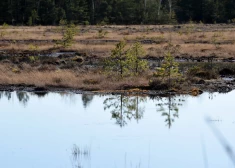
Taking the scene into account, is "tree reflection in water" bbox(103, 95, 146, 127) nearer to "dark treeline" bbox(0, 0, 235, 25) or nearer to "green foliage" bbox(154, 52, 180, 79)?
"green foliage" bbox(154, 52, 180, 79)

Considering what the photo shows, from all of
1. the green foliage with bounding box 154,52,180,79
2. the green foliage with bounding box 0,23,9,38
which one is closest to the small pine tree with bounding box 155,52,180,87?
the green foliage with bounding box 154,52,180,79

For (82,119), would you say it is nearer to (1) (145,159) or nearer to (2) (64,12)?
(1) (145,159)

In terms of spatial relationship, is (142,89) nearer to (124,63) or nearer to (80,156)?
(124,63)

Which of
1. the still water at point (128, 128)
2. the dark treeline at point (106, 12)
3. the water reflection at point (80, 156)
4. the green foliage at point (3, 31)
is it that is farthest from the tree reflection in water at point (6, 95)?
the dark treeline at point (106, 12)

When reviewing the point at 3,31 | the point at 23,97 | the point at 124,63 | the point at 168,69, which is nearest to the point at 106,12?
the point at 3,31

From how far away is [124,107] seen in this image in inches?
723

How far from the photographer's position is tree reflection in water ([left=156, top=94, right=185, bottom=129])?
639 inches

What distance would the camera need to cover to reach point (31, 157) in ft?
38.4

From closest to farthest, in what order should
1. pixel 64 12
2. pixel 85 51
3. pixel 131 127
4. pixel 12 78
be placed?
pixel 131 127 → pixel 12 78 → pixel 85 51 → pixel 64 12

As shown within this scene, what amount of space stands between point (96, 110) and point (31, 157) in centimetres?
623

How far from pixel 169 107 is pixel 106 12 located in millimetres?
55218

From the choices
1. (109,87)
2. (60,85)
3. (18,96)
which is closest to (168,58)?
(109,87)

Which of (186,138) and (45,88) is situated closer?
(186,138)

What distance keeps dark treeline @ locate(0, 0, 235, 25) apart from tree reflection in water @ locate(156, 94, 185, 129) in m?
48.9
